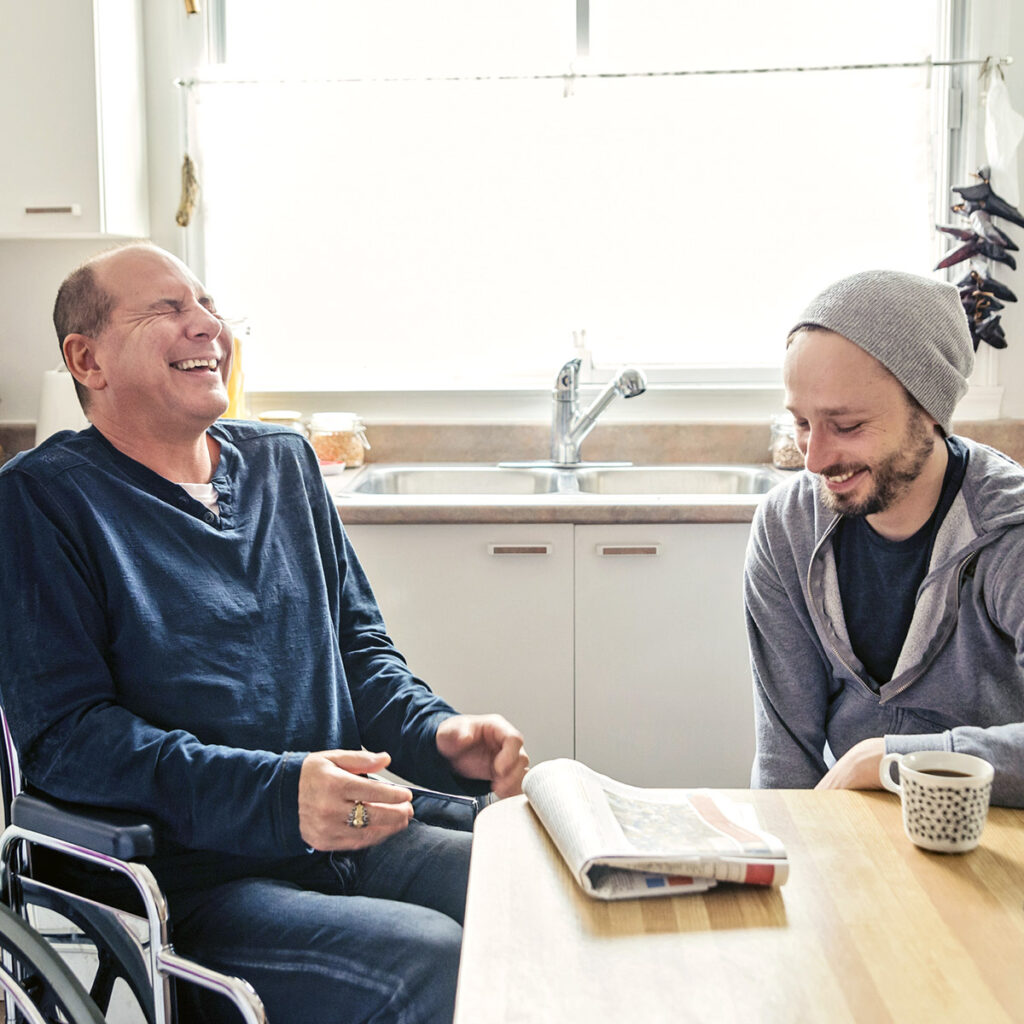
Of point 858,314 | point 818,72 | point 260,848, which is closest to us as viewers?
point 260,848

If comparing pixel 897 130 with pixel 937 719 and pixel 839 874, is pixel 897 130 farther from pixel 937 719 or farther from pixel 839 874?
pixel 839 874

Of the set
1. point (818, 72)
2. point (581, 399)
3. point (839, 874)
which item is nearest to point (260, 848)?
point (839, 874)

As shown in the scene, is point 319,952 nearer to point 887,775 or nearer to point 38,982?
point 38,982

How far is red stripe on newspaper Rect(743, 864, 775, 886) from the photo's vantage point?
97cm

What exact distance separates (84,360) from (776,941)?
1.10m

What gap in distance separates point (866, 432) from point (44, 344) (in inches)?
90.4

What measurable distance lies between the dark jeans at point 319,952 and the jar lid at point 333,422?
1.67 metres

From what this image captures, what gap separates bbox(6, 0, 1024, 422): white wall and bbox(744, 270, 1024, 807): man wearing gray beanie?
5.00 feet

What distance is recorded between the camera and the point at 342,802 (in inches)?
49.3

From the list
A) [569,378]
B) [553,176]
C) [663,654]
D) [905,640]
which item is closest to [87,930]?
[905,640]

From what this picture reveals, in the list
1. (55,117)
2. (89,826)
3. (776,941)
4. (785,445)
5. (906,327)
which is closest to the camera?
(776,941)

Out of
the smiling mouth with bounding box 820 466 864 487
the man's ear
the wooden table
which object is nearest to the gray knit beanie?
the smiling mouth with bounding box 820 466 864 487

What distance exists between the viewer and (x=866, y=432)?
4.68ft

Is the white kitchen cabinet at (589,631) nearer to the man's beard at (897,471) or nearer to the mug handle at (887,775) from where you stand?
the man's beard at (897,471)
